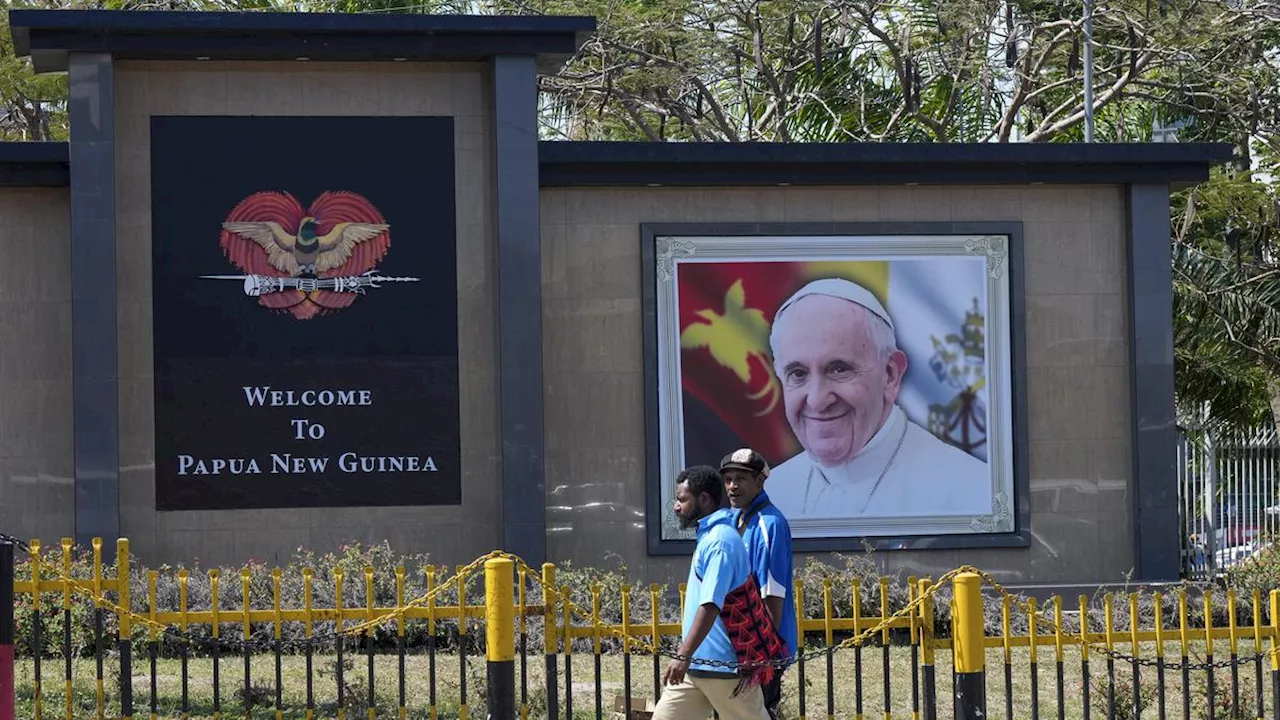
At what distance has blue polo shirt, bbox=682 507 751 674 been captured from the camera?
26.2ft

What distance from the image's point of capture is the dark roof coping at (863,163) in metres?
15.7

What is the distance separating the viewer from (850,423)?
52.8 feet

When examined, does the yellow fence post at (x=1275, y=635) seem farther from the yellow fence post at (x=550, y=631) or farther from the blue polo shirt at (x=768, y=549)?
the yellow fence post at (x=550, y=631)

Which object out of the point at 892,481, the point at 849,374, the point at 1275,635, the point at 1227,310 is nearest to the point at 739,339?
the point at 849,374

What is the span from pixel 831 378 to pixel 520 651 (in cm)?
701

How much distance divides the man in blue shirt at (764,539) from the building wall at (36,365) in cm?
872

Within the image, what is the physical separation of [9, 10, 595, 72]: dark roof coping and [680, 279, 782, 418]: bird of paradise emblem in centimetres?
264

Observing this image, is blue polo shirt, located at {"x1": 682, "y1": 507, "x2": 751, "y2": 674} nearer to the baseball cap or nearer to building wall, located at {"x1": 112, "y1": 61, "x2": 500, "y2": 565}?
the baseball cap

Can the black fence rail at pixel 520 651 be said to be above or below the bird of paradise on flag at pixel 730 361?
below

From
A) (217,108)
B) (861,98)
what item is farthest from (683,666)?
(861,98)

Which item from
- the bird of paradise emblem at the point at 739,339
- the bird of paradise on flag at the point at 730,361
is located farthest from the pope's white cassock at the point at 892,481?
the bird of paradise emblem at the point at 739,339

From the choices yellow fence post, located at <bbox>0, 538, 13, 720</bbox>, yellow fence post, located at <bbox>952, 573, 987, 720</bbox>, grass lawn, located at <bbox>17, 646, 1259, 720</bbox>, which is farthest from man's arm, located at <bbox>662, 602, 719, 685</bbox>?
yellow fence post, located at <bbox>0, 538, 13, 720</bbox>

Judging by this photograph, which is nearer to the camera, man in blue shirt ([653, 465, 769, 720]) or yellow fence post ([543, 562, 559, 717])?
man in blue shirt ([653, 465, 769, 720])

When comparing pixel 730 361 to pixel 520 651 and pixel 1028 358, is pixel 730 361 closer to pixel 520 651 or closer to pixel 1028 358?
pixel 1028 358
